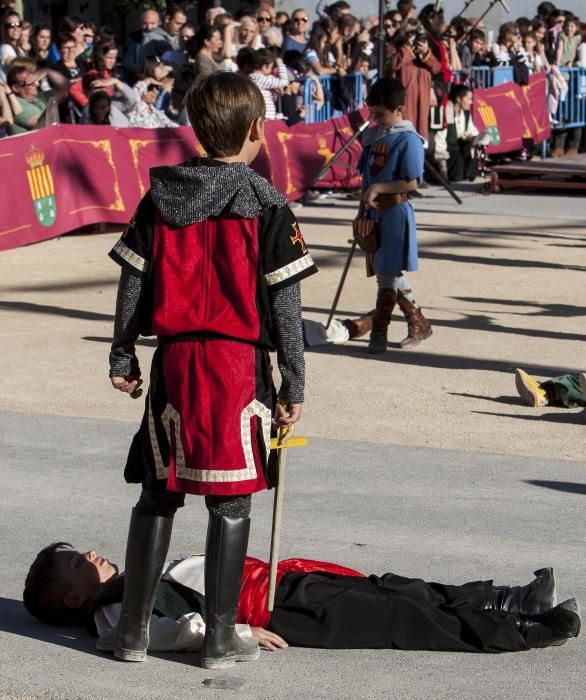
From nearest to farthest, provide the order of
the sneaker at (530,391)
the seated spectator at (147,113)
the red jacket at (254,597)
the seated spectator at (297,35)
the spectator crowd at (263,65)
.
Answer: the red jacket at (254,597), the sneaker at (530,391), the spectator crowd at (263,65), the seated spectator at (147,113), the seated spectator at (297,35)

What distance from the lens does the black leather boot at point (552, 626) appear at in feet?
A: 13.4

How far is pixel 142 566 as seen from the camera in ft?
12.8

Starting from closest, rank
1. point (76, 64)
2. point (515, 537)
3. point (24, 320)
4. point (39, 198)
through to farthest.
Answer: point (515, 537) → point (24, 320) → point (39, 198) → point (76, 64)

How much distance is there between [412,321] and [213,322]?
552cm

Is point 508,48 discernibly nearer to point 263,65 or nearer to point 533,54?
point 533,54

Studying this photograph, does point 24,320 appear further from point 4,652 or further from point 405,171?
point 4,652

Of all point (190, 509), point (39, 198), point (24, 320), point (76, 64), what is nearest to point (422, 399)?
point (190, 509)

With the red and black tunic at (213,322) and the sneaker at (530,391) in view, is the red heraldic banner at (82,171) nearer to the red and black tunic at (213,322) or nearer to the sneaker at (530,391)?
the sneaker at (530,391)

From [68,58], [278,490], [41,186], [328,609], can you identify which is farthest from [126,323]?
[68,58]

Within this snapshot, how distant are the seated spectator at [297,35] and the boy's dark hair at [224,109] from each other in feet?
55.6

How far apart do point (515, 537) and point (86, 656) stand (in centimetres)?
187

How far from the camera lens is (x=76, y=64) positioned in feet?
55.0

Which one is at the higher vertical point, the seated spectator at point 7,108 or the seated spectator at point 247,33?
the seated spectator at point 247,33

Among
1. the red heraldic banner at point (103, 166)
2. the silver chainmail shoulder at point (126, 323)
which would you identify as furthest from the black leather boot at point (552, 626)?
the red heraldic banner at point (103, 166)
